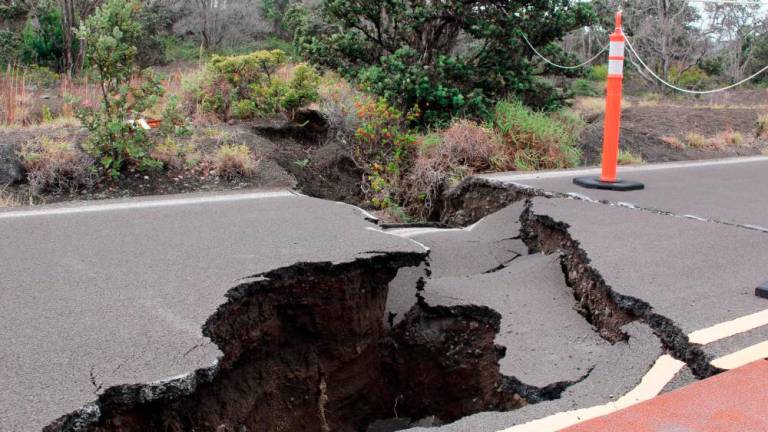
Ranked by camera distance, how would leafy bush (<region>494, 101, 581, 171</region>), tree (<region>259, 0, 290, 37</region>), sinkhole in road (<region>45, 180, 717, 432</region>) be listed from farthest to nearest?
tree (<region>259, 0, 290, 37</region>)
leafy bush (<region>494, 101, 581, 171</region>)
sinkhole in road (<region>45, 180, 717, 432</region>)

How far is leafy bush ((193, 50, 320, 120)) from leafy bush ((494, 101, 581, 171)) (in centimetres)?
278

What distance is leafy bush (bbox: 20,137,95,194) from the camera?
24.6ft

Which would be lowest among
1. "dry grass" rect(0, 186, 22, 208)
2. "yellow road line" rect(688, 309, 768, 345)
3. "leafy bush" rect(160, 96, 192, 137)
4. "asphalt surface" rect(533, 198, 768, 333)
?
"dry grass" rect(0, 186, 22, 208)

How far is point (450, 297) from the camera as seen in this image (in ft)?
16.2

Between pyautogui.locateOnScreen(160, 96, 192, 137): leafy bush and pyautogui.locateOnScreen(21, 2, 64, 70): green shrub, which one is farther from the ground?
pyautogui.locateOnScreen(21, 2, 64, 70): green shrub

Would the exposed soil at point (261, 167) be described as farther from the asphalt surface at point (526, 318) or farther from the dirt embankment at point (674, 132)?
the dirt embankment at point (674, 132)

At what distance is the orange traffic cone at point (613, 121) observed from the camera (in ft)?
23.7

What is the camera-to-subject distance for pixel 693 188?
767cm

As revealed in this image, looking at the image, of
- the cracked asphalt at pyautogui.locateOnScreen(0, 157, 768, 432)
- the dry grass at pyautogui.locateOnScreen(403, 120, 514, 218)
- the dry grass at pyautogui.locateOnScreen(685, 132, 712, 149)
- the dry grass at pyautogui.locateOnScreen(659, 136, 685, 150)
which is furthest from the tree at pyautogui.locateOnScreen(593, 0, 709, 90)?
the cracked asphalt at pyautogui.locateOnScreen(0, 157, 768, 432)

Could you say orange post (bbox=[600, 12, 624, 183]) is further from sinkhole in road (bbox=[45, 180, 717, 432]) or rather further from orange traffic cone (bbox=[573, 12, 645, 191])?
sinkhole in road (bbox=[45, 180, 717, 432])

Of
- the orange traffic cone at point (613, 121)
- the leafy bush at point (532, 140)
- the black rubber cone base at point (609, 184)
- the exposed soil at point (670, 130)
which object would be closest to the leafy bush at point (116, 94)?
the leafy bush at point (532, 140)

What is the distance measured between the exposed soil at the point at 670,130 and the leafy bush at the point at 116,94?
6.13 metres

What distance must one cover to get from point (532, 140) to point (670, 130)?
5.65 metres

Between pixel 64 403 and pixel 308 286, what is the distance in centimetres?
191
